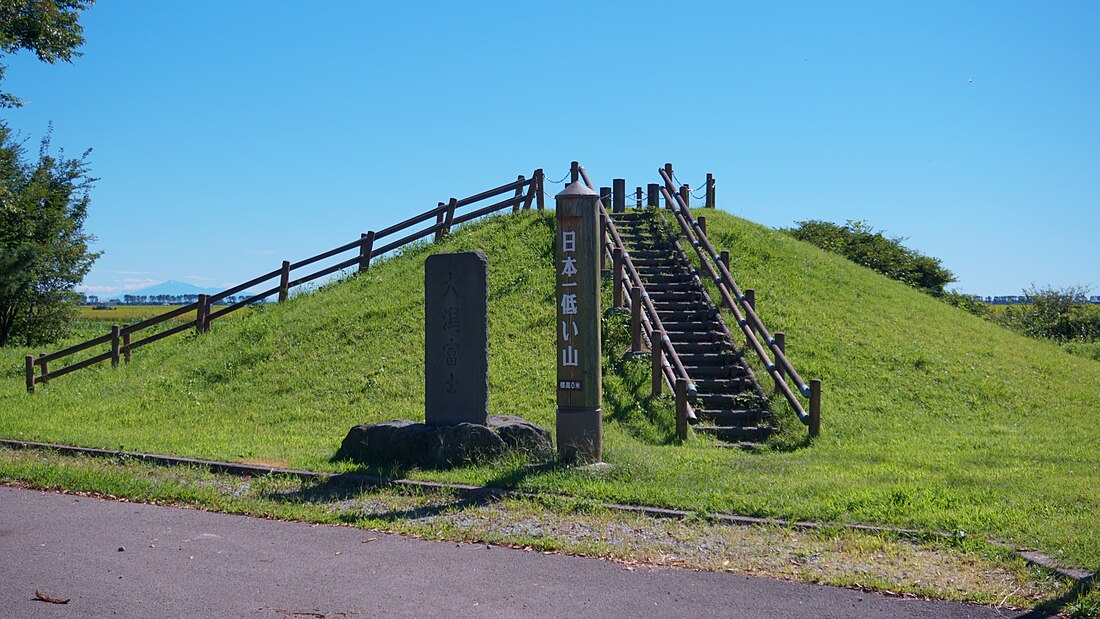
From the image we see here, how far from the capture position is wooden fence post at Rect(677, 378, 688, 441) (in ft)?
42.0

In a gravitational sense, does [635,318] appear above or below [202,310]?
below

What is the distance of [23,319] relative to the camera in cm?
3506

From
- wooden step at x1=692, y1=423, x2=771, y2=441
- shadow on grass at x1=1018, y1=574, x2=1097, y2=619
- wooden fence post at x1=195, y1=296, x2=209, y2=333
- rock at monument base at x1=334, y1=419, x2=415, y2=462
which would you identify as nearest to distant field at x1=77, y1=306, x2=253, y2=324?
wooden fence post at x1=195, y1=296, x2=209, y2=333

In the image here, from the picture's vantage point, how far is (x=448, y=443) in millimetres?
10430

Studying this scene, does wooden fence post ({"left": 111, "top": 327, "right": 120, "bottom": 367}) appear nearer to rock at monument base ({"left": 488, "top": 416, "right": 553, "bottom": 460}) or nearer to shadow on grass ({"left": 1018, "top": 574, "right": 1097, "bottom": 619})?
rock at monument base ({"left": 488, "top": 416, "right": 553, "bottom": 460})

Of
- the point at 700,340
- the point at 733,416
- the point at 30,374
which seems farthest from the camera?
the point at 30,374

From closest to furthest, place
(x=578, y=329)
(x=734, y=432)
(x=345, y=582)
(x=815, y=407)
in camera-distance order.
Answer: (x=345, y=582) → (x=578, y=329) → (x=815, y=407) → (x=734, y=432)

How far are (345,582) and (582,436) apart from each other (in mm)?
4317

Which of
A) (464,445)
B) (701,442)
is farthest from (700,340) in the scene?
(464,445)

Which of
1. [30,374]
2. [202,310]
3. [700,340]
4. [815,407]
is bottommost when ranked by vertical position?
[815,407]

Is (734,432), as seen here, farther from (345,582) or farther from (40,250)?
(40,250)

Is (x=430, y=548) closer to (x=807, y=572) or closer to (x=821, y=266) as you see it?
(x=807, y=572)

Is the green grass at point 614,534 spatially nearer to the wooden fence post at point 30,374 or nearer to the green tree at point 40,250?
the wooden fence post at point 30,374

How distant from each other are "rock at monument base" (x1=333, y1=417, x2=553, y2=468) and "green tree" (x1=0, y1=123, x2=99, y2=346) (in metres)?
28.3
